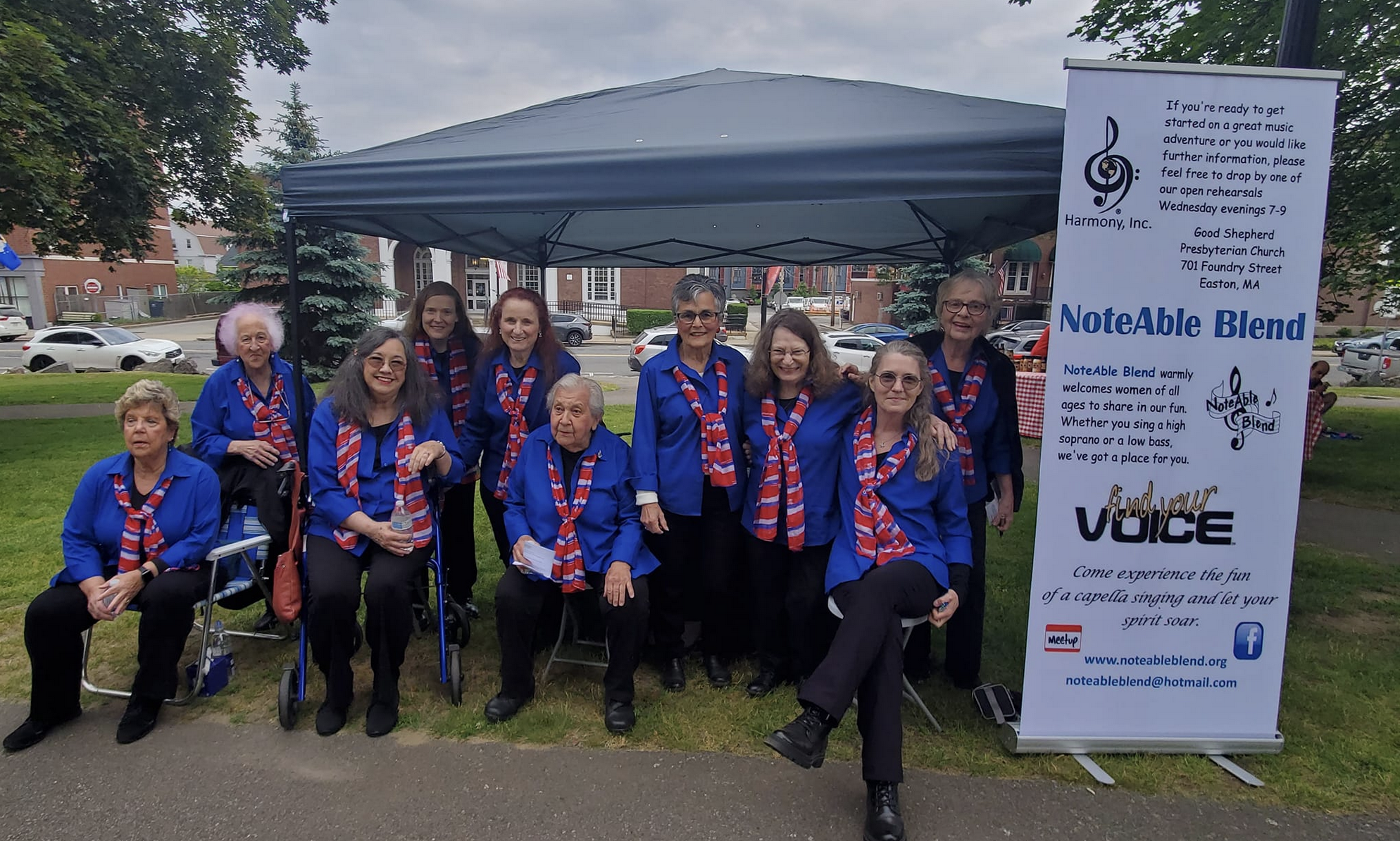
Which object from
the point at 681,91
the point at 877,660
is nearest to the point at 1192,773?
the point at 877,660

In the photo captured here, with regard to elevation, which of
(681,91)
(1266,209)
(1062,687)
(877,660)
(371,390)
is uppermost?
(681,91)

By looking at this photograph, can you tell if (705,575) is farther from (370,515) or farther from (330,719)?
(330,719)

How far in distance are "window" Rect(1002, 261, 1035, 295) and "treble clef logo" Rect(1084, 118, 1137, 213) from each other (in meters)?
42.4

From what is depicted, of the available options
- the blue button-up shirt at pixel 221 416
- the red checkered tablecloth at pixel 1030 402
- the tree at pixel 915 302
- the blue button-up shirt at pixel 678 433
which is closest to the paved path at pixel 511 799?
the blue button-up shirt at pixel 678 433

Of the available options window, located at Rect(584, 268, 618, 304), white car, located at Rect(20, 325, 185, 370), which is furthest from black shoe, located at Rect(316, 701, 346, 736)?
window, located at Rect(584, 268, 618, 304)

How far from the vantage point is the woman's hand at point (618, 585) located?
2.95 meters

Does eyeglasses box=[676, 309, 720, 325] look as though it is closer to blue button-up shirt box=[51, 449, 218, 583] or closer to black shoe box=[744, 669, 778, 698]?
black shoe box=[744, 669, 778, 698]

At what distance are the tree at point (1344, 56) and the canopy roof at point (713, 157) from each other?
12.6ft

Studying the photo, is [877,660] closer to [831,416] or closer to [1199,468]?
[831,416]

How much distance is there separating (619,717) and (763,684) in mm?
678

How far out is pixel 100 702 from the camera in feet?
10.2

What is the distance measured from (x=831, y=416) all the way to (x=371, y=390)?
1.92 meters

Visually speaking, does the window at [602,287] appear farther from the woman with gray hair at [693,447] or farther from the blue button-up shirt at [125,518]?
the blue button-up shirt at [125,518]

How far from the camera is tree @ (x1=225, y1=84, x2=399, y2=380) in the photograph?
14867mm
